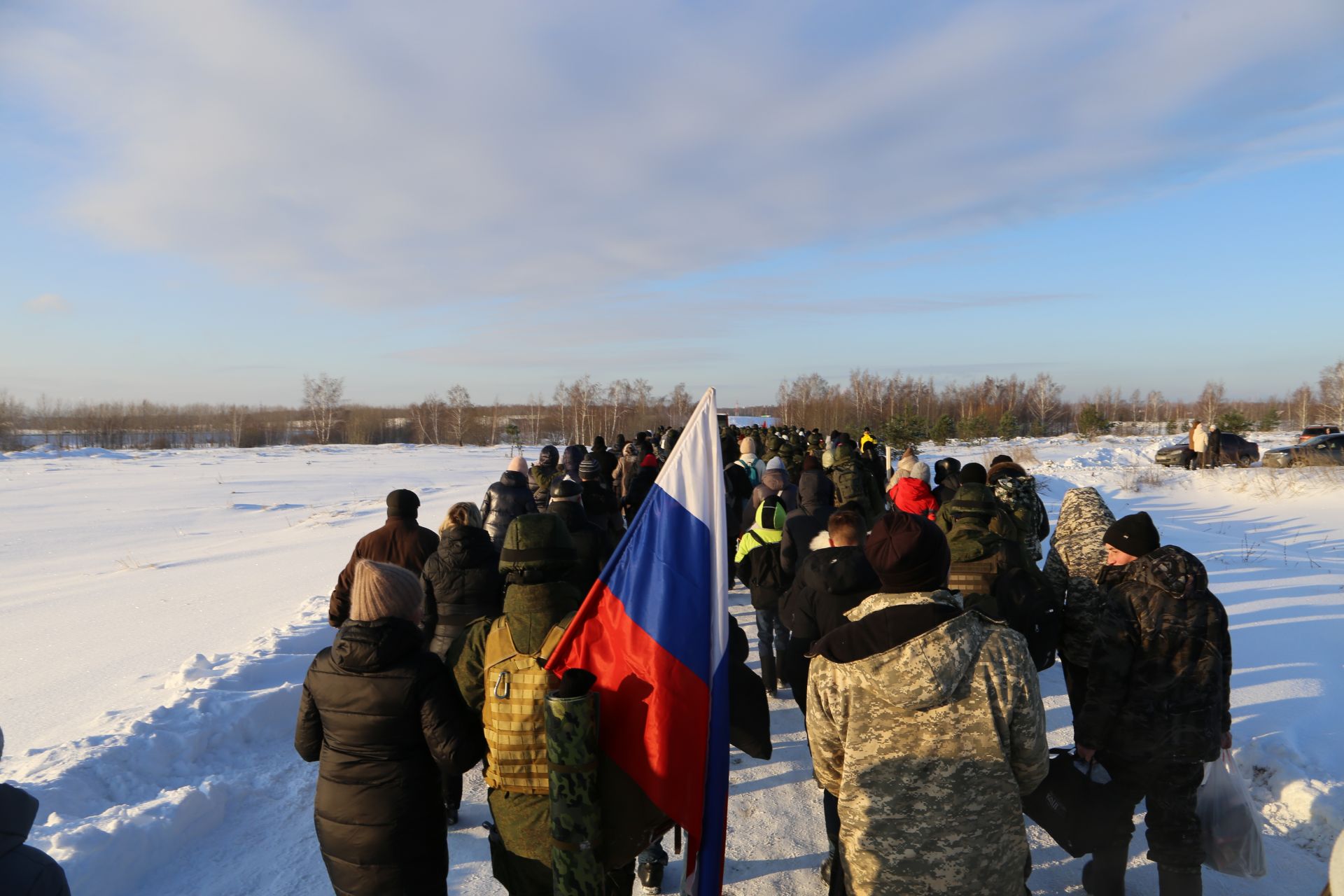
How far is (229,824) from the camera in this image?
389 centimetres

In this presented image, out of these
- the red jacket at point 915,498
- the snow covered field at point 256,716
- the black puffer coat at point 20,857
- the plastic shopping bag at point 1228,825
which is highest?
the red jacket at point 915,498

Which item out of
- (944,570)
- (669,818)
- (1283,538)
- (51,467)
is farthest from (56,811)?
(51,467)

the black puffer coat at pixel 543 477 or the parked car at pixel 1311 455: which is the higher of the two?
the black puffer coat at pixel 543 477

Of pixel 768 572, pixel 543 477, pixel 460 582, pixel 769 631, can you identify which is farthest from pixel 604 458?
pixel 460 582

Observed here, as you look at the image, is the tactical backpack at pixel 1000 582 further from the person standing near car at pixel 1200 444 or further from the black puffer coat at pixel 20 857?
the person standing near car at pixel 1200 444

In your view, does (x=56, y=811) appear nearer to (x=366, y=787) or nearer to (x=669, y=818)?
(x=366, y=787)

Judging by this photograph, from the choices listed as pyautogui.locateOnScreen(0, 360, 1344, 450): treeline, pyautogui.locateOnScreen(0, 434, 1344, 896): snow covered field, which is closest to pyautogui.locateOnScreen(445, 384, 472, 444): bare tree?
pyautogui.locateOnScreen(0, 360, 1344, 450): treeline

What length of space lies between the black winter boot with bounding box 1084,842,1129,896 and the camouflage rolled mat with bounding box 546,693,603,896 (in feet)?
8.18

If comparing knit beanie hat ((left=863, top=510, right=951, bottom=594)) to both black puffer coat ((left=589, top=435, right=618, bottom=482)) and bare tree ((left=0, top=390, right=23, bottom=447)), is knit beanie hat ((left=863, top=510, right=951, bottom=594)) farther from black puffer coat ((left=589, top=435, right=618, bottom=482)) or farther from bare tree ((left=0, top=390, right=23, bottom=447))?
bare tree ((left=0, top=390, right=23, bottom=447))

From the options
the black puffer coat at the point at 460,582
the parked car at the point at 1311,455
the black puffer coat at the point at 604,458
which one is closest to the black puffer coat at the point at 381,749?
the black puffer coat at the point at 460,582

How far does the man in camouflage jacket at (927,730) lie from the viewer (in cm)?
211

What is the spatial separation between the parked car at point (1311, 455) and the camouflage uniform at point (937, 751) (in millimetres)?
24984

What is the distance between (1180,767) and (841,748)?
1754mm

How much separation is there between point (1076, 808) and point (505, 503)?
487cm
